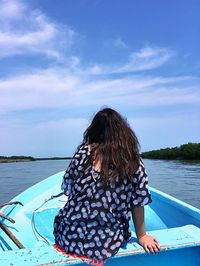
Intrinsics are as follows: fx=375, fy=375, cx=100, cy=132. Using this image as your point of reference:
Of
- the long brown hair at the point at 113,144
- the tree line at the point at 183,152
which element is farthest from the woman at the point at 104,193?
the tree line at the point at 183,152

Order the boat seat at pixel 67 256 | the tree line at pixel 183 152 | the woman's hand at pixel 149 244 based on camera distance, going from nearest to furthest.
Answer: the boat seat at pixel 67 256, the woman's hand at pixel 149 244, the tree line at pixel 183 152

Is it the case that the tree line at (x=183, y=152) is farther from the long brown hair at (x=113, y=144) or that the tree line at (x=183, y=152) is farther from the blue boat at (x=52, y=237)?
the long brown hair at (x=113, y=144)

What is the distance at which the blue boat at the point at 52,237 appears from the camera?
82.1 inches

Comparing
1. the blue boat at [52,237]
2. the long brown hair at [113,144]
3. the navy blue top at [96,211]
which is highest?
the long brown hair at [113,144]

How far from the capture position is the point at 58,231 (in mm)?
2189

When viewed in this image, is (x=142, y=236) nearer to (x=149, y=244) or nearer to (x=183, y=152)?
(x=149, y=244)

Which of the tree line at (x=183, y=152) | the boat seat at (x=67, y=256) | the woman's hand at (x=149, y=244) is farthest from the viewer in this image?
the tree line at (x=183, y=152)

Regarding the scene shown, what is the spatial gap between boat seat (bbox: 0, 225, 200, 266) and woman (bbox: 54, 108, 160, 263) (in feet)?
A: 0.17

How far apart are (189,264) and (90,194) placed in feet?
2.68

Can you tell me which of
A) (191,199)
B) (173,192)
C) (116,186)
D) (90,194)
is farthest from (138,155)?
(173,192)

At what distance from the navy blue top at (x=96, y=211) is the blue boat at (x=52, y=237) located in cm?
8

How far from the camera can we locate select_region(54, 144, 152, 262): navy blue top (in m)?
2.05

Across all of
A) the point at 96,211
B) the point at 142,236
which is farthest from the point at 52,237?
the point at 96,211

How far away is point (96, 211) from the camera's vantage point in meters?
2.05
